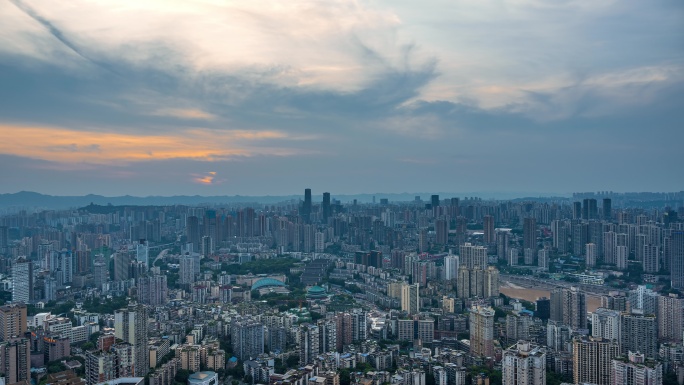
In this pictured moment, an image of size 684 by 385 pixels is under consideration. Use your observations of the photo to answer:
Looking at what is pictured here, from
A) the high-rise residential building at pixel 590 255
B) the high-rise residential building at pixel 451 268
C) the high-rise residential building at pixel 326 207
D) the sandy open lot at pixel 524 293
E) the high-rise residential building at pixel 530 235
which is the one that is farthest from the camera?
the high-rise residential building at pixel 326 207

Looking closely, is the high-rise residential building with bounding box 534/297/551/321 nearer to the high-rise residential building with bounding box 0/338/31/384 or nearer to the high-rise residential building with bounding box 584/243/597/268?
the high-rise residential building with bounding box 584/243/597/268

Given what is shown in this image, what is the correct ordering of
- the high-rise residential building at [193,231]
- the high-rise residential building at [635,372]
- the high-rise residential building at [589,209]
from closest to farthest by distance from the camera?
1. the high-rise residential building at [635,372]
2. the high-rise residential building at [193,231]
3. the high-rise residential building at [589,209]

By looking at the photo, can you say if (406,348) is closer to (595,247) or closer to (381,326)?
(381,326)

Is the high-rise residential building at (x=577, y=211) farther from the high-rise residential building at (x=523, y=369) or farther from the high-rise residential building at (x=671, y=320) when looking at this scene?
the high-rise residential building at (x=523, y=369)

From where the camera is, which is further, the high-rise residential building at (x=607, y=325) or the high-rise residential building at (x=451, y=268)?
the high-rise residential building at (x=451, y=268)

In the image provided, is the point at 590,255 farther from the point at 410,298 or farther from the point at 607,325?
the point at 607,325


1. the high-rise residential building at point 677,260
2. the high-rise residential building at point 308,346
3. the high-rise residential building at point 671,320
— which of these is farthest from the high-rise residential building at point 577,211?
the high-rise residential building at point 308,346

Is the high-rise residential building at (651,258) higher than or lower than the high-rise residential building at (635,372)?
higher
